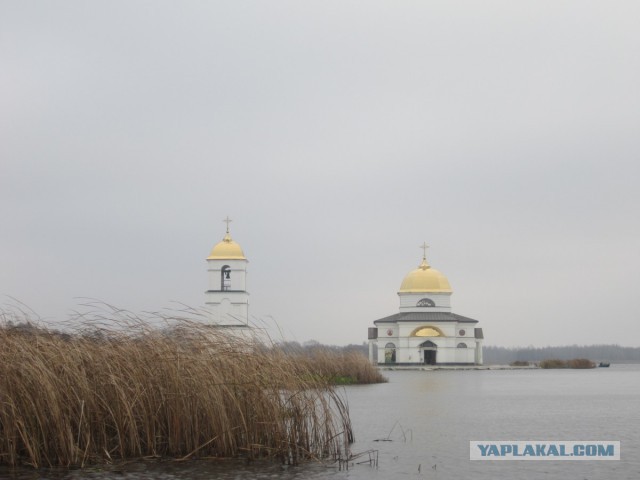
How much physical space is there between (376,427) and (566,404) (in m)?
11.0

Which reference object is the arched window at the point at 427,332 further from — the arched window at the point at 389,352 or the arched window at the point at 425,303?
the arched window at the point at 425,303

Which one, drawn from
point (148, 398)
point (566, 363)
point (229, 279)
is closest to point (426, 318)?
point (566, 363)

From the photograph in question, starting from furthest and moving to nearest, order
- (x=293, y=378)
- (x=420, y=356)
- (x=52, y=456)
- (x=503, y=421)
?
1. (x=420, y=356)
2. (x=503, y=421)
3. (x=293, y=378)
4. (x=52, y=456)

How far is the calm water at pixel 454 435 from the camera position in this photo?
13.0m

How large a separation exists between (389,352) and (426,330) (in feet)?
15.3

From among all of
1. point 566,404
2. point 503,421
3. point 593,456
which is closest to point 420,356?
point 566,404

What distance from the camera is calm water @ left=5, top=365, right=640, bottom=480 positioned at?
42.5 feet

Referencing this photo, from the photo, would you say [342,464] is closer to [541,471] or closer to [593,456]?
[541,471]

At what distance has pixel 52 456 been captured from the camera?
12789 millimetres

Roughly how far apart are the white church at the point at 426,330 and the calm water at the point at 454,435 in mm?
→ 56121

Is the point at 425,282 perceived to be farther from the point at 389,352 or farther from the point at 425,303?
the point at 389,352

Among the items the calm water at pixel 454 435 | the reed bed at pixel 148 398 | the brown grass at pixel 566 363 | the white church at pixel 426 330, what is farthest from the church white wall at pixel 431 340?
the reed bed at pixel 148 398

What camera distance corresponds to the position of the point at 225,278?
88.2 metres

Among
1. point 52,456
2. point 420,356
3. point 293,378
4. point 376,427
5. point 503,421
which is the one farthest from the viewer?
point 420,356
